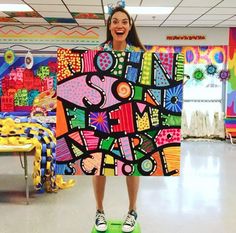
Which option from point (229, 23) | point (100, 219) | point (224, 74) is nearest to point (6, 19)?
point (229, 23)

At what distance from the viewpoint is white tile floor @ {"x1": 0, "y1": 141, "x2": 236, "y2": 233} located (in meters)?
3.39

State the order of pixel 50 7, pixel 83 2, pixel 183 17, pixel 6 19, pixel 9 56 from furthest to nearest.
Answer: pixel 9 56
pixel 6 19
pixel 183 17
pixel 50 7
pixel 83 2

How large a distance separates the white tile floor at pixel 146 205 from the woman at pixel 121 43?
94 cm

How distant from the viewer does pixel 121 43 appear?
2234 mm

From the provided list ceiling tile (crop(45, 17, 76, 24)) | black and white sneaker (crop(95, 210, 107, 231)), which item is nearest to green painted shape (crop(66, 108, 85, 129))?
black and white sneaker (crop(95, 210, 107, 231))

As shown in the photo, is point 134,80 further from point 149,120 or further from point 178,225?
point 178,225

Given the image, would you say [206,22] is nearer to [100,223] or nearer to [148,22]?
[148,22]

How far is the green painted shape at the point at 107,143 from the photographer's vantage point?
6.25ft

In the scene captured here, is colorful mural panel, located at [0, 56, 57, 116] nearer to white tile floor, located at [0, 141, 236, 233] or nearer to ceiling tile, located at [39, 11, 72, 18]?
ceiling tile, located at [39, 11, 72, 18]

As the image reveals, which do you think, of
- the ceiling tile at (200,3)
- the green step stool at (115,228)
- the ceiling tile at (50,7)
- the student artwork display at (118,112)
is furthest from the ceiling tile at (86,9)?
the student artwork display at (118,112)

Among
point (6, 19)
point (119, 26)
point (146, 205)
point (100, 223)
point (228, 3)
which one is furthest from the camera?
point (6, 19)

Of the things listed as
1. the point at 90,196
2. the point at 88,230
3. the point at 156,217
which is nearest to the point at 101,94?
the point at 88,230

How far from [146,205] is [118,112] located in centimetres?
234

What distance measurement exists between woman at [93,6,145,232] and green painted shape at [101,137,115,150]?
473mm
